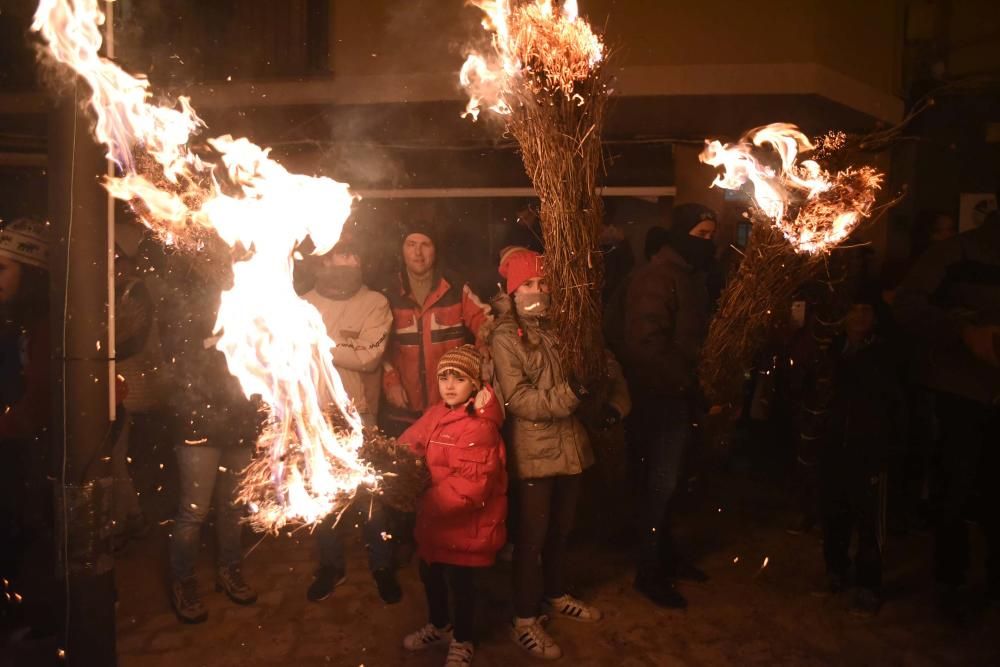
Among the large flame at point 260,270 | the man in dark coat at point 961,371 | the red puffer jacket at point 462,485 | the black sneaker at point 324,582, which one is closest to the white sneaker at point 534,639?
the red puffer jacket at point 462,485

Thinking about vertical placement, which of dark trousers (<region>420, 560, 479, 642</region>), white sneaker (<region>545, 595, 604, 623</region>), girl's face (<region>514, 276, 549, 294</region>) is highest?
girl's face (<region>514, 276, 549, 294</region>)

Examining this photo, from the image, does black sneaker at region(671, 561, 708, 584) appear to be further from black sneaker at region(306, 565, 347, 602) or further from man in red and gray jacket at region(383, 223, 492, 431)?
black sneaker at region(306, 565, 347, 602)

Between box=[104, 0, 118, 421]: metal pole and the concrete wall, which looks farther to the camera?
the concrete wall

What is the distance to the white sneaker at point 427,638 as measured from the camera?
4539 millimetres

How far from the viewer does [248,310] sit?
376cm

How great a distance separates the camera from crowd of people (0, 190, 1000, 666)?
4410mm

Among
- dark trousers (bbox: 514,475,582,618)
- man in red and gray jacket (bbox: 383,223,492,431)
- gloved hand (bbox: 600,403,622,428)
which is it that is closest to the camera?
dark trousers (bbox: 514,475,582,618)

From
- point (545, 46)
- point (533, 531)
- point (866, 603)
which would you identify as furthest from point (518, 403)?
point (866, 603)

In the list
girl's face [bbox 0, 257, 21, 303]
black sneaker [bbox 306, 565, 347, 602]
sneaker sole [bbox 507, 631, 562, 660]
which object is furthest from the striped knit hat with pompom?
girl's face [bbox 0, 257, 21, 303]

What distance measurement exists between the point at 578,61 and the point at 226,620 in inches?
155

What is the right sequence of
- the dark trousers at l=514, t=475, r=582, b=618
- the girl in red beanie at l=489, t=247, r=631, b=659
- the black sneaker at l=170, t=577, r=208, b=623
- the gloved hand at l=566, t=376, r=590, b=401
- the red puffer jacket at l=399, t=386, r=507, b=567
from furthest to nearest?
the black sneaker at l=170, t=577, r=208, b=623 → the dark trousers at l=514, t=475, r=582, b=618 → the girl in red beanie at l=489, t=247, r=631, b=659 → the gloved hand at l=566, t=376, r=590, b=401 → the red puffer jacket at l=399, t=386, r=507, b=567

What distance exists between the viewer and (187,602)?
Result: 16.0 feet

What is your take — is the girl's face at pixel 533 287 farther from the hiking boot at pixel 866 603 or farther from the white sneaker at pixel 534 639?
the hiking boot at pixel 866 603

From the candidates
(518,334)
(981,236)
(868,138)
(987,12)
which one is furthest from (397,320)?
(987,12)
